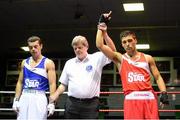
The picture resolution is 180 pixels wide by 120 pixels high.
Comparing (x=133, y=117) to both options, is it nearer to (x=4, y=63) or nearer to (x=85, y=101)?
(x=85, y=101)

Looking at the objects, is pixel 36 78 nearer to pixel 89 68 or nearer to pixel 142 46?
pixel 89 68

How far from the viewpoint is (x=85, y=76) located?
437 centimetres

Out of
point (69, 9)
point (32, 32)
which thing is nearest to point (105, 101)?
point (32, 32)

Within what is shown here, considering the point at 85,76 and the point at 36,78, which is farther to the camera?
the point at 36,78

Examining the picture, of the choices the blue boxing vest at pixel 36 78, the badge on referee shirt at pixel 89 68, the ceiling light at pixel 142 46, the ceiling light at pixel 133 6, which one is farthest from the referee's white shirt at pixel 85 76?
the ceiling light at pixel 142 46

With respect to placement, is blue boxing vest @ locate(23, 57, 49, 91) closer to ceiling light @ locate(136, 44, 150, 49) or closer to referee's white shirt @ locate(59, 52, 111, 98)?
referee's white shirt @ locate(59, 52, 111, 98)

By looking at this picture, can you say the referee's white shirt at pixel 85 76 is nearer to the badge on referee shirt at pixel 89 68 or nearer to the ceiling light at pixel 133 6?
the badge on referee shirt at pixel 89 68

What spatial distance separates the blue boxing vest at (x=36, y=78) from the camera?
4645 millimetres

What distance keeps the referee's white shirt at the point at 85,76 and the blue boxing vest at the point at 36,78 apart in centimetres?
25

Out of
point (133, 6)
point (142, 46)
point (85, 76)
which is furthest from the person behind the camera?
point (142, 46)

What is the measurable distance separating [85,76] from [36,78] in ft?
2.15

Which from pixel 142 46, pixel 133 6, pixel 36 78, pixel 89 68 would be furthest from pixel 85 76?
pixel 142 46

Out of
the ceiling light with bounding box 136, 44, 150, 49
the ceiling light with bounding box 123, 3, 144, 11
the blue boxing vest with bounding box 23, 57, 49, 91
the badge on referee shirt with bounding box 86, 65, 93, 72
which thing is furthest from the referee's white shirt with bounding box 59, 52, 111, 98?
the ceiling light with bounding box 136, 44, 150, 49

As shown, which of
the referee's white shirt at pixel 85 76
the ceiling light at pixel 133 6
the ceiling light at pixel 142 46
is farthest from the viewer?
the ceiling light at pixel 142 46
